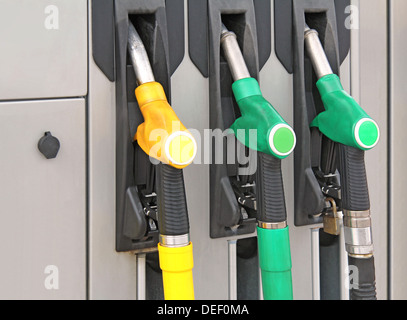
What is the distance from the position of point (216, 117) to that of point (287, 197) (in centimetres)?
18

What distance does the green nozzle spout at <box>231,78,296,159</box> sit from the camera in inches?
33.1

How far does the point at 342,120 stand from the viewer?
0.89 metres

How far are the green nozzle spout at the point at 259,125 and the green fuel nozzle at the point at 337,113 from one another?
0.28 feet

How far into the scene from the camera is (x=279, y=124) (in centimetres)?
84

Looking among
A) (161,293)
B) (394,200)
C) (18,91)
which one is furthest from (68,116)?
(394,200)

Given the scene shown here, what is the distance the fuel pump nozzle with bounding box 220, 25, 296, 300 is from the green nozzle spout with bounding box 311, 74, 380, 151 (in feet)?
0.33

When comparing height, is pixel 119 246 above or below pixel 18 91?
below

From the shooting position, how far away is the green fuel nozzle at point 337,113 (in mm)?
870

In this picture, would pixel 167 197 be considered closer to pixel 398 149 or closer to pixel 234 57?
pixel 234 57

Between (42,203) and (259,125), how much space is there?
289 mm

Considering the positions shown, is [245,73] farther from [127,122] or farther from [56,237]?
[56,237]

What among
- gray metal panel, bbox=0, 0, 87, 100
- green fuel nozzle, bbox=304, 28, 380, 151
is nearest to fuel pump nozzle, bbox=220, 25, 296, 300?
green fuel nozzle, bbox=304, 28, 380, 151

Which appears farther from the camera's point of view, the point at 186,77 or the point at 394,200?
the point at 394,200

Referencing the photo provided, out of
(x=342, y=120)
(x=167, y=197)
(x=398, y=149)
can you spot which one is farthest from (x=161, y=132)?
(x=398, y=149)
